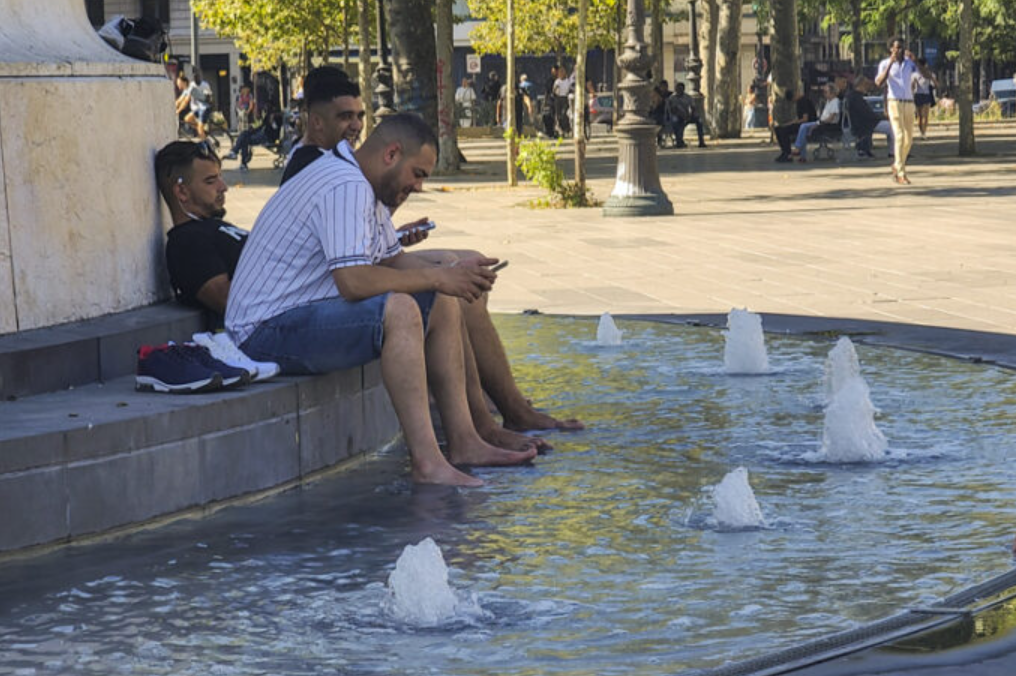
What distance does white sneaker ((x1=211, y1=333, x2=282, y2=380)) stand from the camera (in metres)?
6.58

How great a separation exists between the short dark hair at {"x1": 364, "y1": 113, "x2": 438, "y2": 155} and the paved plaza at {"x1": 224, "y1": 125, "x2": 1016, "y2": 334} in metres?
4.74

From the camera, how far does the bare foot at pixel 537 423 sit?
7.61 meters

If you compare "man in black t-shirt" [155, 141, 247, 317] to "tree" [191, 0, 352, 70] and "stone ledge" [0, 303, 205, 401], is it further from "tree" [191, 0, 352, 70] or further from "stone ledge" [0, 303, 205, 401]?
"tree" [191, 0, 352, 70]

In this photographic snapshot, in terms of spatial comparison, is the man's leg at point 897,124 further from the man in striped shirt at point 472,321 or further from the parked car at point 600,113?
the parked car at point 600,113

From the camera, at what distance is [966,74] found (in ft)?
95.7

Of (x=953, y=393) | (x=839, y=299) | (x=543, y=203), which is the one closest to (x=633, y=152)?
(x=543, y=203)

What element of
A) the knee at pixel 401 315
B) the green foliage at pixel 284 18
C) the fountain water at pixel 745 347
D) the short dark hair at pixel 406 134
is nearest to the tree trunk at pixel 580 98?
the fountain water at pixel 745 347

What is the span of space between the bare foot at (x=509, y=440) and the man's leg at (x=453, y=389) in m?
0.16

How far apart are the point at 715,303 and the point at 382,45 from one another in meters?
25.1

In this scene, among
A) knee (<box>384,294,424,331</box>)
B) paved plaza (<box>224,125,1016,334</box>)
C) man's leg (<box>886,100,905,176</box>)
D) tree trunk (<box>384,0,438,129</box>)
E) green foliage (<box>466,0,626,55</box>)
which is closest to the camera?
knee (<box>384,294,424,331</box>)

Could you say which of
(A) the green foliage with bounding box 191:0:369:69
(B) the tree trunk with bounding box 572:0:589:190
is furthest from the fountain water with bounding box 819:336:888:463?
(A) the green foliage with bounding box 191:0:369:69

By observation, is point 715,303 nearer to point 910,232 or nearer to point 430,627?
point 910,232

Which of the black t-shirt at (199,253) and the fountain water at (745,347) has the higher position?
the black t-shirt at (199,253)

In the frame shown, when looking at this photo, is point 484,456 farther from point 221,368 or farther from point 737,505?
point 737,505
